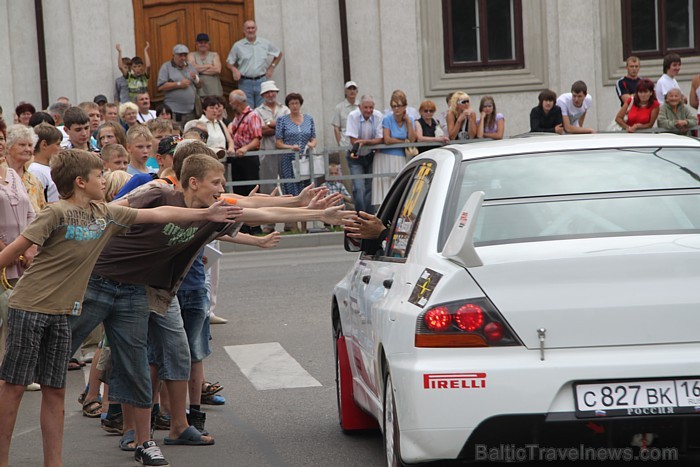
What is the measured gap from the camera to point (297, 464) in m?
6.85

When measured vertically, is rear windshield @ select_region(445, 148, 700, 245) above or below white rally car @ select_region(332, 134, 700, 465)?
above

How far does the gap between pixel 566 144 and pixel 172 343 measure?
8.28ft

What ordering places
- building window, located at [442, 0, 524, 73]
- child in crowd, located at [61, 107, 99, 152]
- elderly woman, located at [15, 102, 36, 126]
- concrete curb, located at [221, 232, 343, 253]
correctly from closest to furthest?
child in crowd, located at [61, 107, 99, 152] < elderly woman, located at [15, 102, 36, 126] < concrete curb, located at [221, 232, 343, 253] < building window, located at [442, 0, 524, 73]

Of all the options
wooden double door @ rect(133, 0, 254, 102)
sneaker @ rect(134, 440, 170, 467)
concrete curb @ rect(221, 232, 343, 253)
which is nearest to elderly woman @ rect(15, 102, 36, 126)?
concrete curb @ rect(221, 232, 343, 253)

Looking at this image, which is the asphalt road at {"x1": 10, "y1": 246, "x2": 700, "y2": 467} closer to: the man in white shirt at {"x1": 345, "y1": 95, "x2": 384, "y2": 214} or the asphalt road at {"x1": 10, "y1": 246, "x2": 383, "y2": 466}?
the asphalt road at {"x1": 10, "y1": 246, "x2": 383, "y2": 466}

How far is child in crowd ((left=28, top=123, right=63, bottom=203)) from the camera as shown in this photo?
1006 centimetres

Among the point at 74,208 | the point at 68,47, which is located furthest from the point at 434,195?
the point at 68,47

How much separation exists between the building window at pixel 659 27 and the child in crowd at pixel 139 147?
58.1 ft

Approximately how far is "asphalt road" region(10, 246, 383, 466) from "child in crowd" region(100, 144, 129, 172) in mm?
1694


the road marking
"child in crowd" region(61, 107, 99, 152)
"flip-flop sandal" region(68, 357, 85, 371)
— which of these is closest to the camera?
the road marking

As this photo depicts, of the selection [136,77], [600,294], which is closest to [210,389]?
[600,294]

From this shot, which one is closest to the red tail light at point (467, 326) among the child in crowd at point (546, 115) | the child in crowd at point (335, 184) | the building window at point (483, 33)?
the child in crowd at point (335, 184)

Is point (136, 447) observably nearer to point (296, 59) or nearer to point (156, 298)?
point (156, 298)

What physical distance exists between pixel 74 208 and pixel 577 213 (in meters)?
2.45
